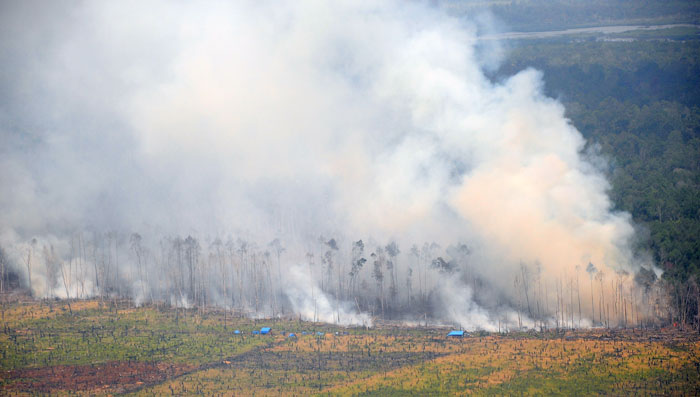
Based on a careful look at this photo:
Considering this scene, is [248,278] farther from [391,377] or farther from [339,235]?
[391,377]

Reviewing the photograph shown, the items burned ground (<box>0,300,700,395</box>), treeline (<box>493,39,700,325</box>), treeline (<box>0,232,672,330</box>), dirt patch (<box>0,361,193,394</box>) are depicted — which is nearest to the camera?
burned ground (<box>0,300,700,395</box>)

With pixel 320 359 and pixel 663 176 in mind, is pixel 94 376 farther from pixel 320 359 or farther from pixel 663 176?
pixel 663 176

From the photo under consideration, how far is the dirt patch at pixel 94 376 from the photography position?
97125mm

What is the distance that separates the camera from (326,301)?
435 feet

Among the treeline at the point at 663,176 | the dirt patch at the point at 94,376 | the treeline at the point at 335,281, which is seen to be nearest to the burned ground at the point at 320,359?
the dirt patch at the point at 94,376

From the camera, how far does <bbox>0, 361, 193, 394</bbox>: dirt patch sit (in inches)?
3824

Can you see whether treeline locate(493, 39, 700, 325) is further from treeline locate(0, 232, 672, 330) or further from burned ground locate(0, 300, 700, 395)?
burned ground locate(0, 300, 700, 395)

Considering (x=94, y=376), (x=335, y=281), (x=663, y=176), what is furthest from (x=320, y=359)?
(x=663, y=176)

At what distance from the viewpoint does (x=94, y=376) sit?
101m

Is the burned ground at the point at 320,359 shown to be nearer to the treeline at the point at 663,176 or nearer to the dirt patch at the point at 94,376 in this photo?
the dirt patch at the point at 94,376

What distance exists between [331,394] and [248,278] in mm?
54022

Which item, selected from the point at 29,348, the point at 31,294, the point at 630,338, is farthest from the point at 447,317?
the point at 31,294

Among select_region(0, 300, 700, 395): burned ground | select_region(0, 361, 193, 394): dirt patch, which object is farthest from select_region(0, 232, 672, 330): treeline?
select_region(0, 361, 193, 394): dirt patch

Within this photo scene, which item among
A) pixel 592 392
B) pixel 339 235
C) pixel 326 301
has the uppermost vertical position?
pixel 339 235
